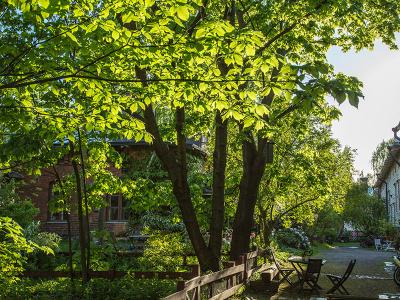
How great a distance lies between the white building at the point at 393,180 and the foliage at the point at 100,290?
78.0ft

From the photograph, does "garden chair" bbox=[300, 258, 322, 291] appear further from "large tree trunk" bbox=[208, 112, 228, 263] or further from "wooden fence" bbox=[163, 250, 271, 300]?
"large tree trunk" bbox=[208, 112, 228, 263]

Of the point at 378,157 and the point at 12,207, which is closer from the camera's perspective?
the point at 12,207

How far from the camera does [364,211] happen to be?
49.4 metres

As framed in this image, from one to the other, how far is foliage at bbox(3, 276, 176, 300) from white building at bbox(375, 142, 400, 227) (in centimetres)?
2378

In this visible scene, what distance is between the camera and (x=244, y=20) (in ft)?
44.1

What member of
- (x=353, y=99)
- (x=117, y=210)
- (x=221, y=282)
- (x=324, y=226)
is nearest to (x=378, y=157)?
(x=324, y=226)

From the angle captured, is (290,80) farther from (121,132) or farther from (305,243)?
(305,243)

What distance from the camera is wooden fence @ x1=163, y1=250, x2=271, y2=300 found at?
752 cm

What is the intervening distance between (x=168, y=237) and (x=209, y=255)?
15.3 ft

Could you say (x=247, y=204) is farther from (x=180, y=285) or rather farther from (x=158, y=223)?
(x=158, y=223)

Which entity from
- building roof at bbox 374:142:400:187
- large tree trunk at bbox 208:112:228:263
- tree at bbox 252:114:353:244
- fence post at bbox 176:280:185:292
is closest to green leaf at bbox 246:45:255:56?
fence post at bbox 176:280:185:292

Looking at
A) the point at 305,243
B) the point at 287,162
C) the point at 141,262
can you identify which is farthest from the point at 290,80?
the point at 305,243

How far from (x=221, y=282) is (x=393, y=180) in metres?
35.8

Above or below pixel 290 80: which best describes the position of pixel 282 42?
above
